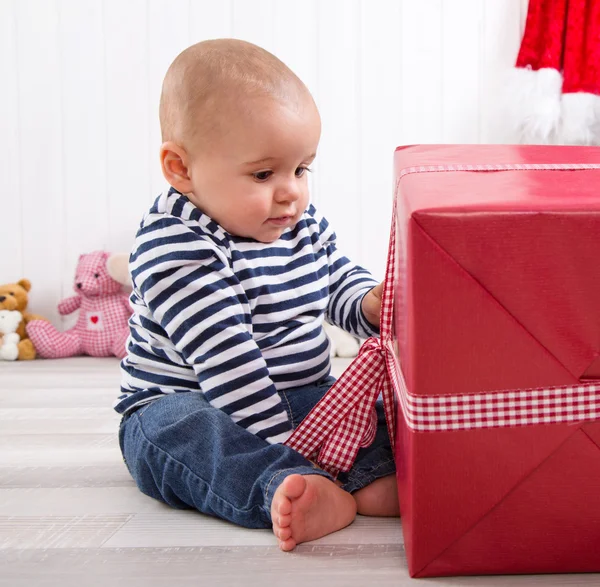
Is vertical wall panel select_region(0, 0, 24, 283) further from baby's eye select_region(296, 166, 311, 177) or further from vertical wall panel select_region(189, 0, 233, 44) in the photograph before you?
baby's eye select_region(296, 166, 311, 177)

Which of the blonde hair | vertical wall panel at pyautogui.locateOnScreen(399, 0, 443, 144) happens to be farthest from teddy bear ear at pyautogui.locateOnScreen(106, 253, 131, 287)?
the blonde hair

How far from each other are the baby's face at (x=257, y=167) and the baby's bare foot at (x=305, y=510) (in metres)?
0.29

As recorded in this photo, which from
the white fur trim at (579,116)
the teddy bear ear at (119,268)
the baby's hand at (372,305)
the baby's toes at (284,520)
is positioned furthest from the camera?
the teddy bear ear at (119,268)

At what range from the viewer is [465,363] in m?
0.59

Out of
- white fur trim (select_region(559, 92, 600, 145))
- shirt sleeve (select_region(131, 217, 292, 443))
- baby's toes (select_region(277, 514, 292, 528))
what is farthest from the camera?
white fur trim (select_region(559, 92, 600, 145))

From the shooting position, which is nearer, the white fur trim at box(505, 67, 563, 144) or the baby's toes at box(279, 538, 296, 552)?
the baby's toes at box(279, 538, 296, 552)

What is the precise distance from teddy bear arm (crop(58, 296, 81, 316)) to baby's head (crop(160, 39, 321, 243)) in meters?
1.03

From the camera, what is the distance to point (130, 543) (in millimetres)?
711

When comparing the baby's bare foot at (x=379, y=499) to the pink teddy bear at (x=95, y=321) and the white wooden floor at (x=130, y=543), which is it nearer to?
the white wooden floor at (x=130, y=543)

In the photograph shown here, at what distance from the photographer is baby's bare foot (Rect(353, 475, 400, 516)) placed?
77 cm

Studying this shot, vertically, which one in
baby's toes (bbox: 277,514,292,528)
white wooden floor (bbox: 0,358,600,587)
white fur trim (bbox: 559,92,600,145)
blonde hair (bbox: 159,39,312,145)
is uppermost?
blonde hair (bbox: 159,39,312,145)

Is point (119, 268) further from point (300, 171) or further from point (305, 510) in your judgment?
point (305, 510)

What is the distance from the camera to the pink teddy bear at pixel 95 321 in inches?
69.1

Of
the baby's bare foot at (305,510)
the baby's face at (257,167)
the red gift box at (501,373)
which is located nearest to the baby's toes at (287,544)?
the baby's bare foot at (305,510)
